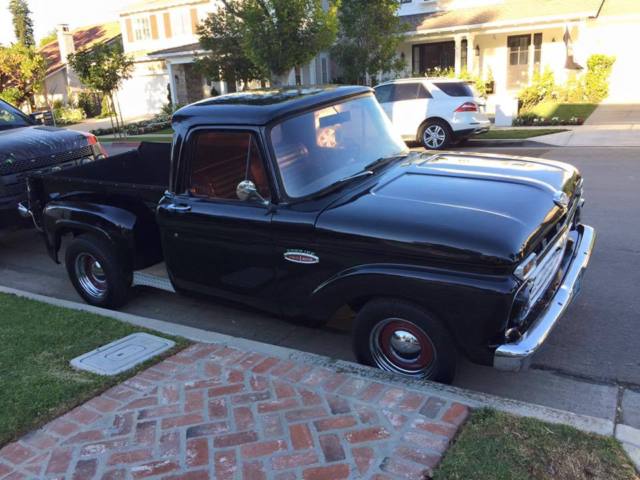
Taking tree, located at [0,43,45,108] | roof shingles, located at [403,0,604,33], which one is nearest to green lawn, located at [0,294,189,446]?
roof shingles, located at [403,0,604,33]

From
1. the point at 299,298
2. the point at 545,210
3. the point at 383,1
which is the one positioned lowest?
the point at 299,298

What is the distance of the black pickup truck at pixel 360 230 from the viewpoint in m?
3.32

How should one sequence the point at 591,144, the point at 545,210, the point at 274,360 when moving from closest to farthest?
the point at 545,210, the point at 274,360, the point at 591,144

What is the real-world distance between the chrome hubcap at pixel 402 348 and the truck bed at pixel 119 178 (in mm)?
2259

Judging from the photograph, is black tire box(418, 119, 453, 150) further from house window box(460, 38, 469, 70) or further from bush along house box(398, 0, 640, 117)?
house window box(460, 38, 469, 70)

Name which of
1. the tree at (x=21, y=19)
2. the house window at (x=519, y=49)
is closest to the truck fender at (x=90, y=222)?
the house window at (x=519, y=49)

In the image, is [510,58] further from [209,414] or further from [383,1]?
[209,414]

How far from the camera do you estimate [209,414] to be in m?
3.33

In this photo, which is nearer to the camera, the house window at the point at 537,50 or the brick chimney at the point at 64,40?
the house window at the point at 537,50

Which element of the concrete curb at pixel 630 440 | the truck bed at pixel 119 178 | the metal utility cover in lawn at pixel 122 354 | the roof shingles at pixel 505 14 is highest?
the roof shingles at pixel 505 14

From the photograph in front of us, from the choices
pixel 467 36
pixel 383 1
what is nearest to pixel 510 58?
pixel 467 36

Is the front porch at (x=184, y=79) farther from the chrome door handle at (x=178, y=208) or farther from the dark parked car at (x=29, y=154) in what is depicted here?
the chrome door handle at (x=178, y=208)

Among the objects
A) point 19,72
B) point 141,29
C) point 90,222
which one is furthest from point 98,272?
point 141,29

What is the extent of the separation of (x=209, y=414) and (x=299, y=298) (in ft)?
3.38
